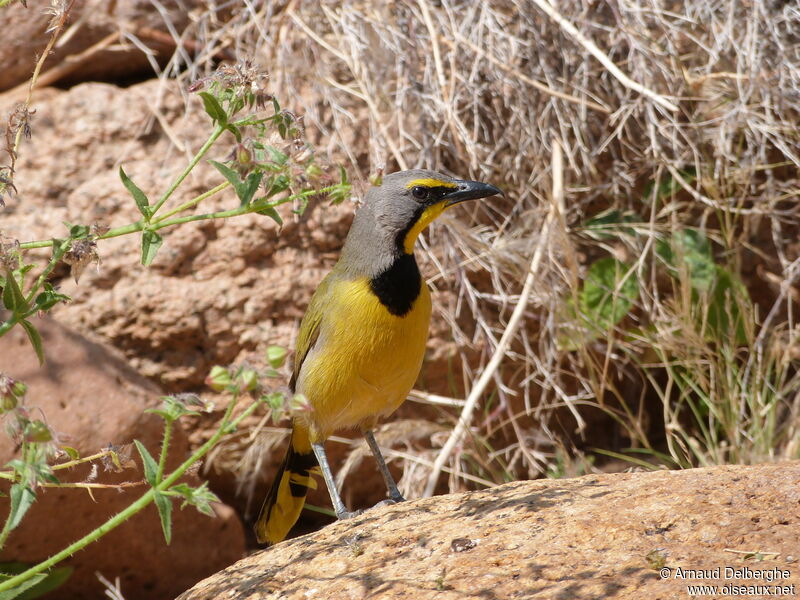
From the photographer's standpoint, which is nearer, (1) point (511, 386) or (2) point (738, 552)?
(2) point (738, 552)

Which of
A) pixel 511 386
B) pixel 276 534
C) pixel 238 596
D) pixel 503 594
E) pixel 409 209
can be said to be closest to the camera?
pixel 503 594

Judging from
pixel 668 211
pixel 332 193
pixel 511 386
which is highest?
pixel 332 193

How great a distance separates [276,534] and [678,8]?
14.3 feet

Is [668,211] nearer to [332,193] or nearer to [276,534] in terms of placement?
[276,534]

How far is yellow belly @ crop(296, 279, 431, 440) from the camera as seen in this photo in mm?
4039

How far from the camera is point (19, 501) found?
2.15 m

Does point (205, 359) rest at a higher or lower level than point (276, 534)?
higher

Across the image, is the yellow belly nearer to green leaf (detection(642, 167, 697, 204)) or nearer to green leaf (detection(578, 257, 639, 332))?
green leaf (detection(578, 257, 639, 332))

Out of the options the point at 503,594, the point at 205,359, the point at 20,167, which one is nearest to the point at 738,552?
the point at 503,594

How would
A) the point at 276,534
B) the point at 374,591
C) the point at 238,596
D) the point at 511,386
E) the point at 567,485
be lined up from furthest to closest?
the point at 511,386 → the point at 276,534 → the point at 567,485 → the point at 238,596 → the point at 374,591

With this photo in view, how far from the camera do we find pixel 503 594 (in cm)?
275

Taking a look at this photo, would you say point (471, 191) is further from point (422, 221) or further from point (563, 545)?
point (563, 545)

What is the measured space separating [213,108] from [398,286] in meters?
1.75

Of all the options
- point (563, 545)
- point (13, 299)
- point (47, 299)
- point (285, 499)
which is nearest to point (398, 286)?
point (285, 499)
